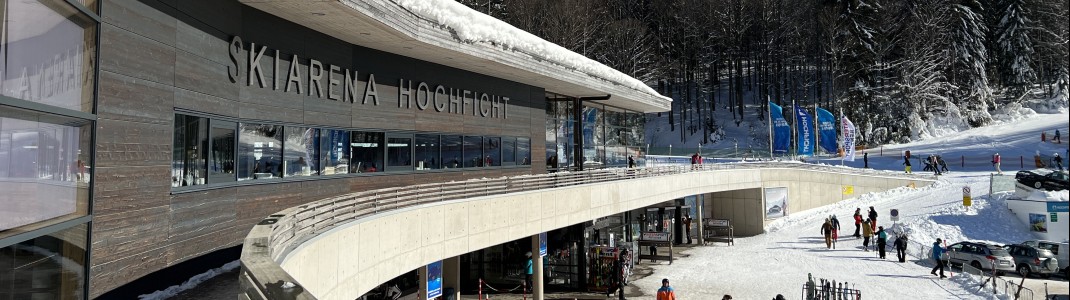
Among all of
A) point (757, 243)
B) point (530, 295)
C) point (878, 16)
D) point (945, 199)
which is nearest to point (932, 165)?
point (945, 199)

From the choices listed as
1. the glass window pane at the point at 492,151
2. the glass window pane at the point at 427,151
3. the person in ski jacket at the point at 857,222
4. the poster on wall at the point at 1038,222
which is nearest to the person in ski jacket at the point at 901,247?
the person in ski jacket at the point at 857,222

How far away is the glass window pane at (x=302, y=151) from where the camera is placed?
47.1ft

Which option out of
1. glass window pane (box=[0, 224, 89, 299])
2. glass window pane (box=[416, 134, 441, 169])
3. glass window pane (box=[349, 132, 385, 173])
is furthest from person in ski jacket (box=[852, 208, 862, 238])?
glass window pane (box=[0, 224, 89, 299])

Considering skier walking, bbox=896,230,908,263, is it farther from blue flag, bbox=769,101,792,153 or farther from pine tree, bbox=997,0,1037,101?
pine tree, bbox=997,0,1037,101

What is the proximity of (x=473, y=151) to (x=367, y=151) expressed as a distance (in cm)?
616

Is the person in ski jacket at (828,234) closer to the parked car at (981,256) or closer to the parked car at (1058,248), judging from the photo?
the parked car at (981,256)

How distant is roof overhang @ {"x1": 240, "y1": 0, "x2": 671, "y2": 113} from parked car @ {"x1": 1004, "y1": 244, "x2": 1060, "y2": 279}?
17.2 metres

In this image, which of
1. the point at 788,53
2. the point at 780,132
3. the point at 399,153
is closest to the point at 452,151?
the point at 399,153

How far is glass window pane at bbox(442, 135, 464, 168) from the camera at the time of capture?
21480 millimetres

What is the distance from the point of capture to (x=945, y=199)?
1423 inches

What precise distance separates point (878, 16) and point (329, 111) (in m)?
64.5

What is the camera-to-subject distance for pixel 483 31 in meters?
18.8

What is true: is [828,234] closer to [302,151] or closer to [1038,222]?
[1038,222]

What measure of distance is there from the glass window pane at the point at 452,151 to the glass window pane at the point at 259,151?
7854 mm
